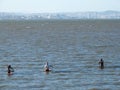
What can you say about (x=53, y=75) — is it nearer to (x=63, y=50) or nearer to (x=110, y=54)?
(x=110, y=54)

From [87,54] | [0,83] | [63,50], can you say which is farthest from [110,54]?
[0,83]

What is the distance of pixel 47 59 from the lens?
255 ft

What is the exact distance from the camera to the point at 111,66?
226 ft

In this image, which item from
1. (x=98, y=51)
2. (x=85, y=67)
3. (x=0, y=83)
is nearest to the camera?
(x=0, y=83)

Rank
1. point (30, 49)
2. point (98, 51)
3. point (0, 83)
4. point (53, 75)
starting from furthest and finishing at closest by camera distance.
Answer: point (30, 49)
point (98, 51)
point (53, 75)
point (0, 83)

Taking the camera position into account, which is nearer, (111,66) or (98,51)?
(111,66)

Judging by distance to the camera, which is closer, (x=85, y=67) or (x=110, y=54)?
(x=85, y=67)

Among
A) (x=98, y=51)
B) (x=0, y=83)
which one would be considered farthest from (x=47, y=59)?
(x=0, y=83)

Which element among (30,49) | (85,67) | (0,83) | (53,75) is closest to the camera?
(0,83)

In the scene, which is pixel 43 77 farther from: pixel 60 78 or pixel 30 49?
Result: pixel 30 49

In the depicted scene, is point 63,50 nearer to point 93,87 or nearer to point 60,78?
point 60,78

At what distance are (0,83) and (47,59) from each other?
22790 mm

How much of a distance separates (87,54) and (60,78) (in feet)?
88.7

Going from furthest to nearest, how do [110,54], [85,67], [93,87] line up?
[110,54] → [85,67] → [93,87]
